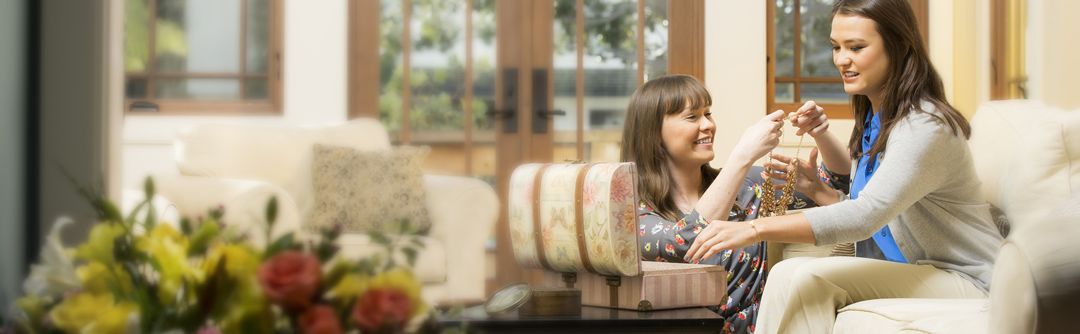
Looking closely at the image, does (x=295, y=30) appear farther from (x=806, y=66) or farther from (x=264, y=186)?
(x=806, y=66)

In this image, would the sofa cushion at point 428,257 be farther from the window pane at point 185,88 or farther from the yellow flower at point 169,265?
the yellow flower at point 169,265

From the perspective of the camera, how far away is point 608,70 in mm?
4969

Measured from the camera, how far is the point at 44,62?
0.97 meters

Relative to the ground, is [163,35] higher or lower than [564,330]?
higher

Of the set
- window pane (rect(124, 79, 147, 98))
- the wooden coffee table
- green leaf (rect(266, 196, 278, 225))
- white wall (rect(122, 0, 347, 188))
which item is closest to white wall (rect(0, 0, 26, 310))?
green leaf (rect(266, 196, 278, 225))

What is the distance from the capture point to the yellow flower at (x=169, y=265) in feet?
2.33

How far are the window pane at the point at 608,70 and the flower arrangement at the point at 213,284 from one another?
4236 mm

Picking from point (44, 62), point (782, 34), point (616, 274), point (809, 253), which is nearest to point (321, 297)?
point (44, 62)

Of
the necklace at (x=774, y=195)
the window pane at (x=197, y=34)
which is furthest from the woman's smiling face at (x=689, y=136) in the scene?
the window pane at (x=197, y=34)

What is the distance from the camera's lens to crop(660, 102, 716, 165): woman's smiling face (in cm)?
274

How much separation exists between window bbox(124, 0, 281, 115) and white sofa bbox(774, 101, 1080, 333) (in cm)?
257

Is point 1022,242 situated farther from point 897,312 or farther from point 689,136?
Result: point 689,136

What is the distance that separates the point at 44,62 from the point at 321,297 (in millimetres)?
436

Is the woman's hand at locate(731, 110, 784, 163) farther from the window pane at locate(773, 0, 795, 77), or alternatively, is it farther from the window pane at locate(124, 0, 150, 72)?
the window pane at locate(124, 0, 150, 72)
